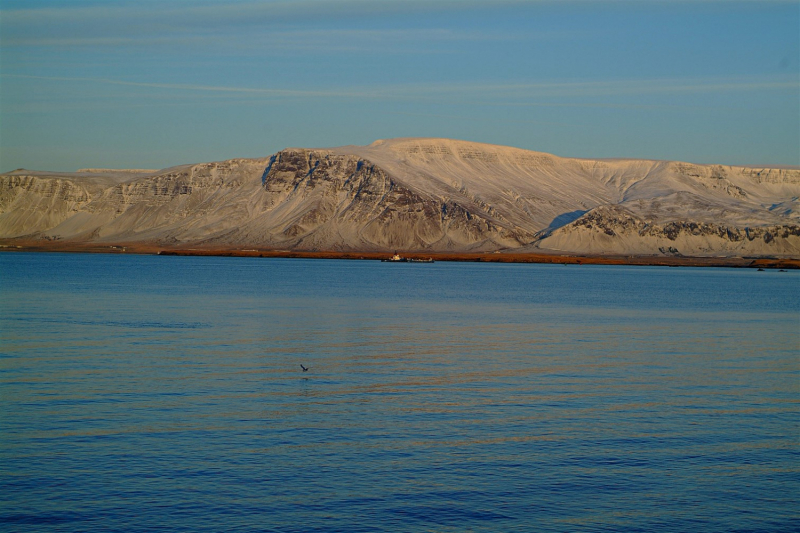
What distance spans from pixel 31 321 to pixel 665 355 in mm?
28996

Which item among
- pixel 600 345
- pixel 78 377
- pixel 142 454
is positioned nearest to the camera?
pixel 142 454

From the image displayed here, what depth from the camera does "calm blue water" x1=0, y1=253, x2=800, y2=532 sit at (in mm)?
16000

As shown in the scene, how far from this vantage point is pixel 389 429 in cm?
2156

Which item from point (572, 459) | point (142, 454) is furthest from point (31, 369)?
point (572, 459)

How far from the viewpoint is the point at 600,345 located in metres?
39.9

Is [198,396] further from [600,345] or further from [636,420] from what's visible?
[600,345]

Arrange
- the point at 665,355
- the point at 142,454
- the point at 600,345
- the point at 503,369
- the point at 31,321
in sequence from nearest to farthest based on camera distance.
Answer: the point at 142,454
the point at 503,369
the point at 665,355
the point at 600,345
the point at 31,321

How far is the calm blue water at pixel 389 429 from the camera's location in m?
16.0

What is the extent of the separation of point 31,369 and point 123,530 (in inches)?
618

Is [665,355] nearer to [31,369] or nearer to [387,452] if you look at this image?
[387,452]

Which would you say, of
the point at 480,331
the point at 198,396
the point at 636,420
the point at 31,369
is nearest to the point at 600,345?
the point at 480,331

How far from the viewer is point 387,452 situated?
1948cm

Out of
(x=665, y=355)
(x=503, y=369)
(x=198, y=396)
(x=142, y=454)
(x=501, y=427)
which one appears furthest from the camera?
(x=665, y=355)

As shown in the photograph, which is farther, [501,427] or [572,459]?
[501,427]
